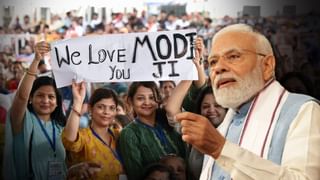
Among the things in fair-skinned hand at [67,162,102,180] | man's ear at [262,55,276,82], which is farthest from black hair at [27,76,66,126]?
man's ear at [262,55,276,82]

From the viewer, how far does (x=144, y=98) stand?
2.53 m

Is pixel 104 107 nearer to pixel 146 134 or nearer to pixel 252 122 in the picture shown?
pixel 146 134

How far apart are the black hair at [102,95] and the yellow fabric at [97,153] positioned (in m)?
0.15

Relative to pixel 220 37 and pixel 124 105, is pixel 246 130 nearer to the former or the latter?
pixel 220 37

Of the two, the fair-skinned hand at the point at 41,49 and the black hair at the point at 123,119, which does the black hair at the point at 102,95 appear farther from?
the fair-skinned hand at the point at 41,49

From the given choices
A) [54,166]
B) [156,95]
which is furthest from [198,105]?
[54,166]

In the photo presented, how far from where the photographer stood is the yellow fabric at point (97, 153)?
2.56 m

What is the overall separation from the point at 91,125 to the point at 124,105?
0.20 m

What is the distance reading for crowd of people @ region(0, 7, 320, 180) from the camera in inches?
87.3

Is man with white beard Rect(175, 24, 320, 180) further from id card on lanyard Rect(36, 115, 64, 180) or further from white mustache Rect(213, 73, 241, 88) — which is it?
id card on lanyard Rect(36, 115, 64, 180)

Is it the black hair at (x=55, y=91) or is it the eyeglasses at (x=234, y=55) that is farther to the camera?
the black hair at (x=55, y=91)

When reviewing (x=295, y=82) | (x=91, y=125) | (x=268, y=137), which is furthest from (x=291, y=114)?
(x=91, y=125)

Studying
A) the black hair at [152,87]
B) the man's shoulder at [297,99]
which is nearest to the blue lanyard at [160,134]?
the black hair at [152,87]

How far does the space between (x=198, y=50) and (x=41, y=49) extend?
0.80 meters
